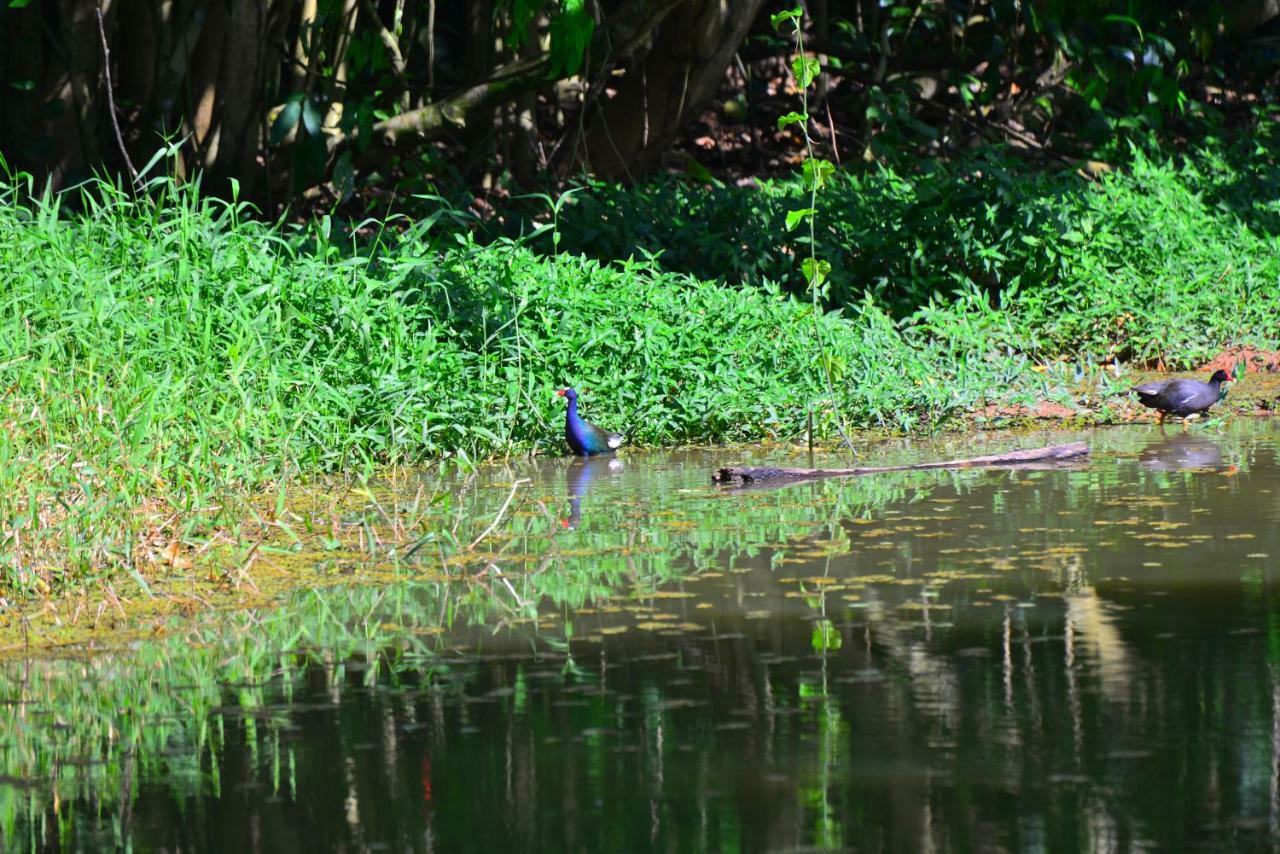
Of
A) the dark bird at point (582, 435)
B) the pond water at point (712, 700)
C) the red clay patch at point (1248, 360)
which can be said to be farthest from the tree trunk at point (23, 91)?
the red clay patch at point (1248, 360)

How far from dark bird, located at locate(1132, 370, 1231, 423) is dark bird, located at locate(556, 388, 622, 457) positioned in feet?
8.20

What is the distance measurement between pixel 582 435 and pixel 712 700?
4012 millimetres

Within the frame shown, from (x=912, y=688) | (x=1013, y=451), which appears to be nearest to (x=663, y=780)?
(x=912, y=688)

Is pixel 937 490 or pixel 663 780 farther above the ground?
pixel 937 490

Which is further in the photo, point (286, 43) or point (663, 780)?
point (286, 43)

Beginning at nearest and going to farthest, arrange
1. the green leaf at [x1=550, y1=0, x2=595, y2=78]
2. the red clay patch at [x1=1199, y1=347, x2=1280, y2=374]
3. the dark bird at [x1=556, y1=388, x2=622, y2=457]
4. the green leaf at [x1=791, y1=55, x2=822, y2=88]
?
the green leaf at [x1=791, y1=55, x2=822, y2=88] < the dark bird at [x1=556, y1=388, x2=622, y2=457] < the green leaf at [x1=550, y1=0, x2=595, y2=78] < the red clay patch at [x1=1199, y1=347, x2=1280, y2=374]

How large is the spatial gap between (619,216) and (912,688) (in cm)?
715

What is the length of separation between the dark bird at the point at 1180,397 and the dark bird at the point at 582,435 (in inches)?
98.4

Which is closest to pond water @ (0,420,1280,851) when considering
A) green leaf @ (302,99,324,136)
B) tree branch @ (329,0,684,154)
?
green leaf @ (302,99,324,136)

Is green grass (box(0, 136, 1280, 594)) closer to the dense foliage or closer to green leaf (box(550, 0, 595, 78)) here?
the dense foliage

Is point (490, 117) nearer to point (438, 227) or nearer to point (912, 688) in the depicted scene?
point (438, 227)

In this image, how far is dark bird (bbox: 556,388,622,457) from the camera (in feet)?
25.2

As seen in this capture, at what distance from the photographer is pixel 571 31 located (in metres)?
9.43

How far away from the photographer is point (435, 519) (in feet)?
19.6
